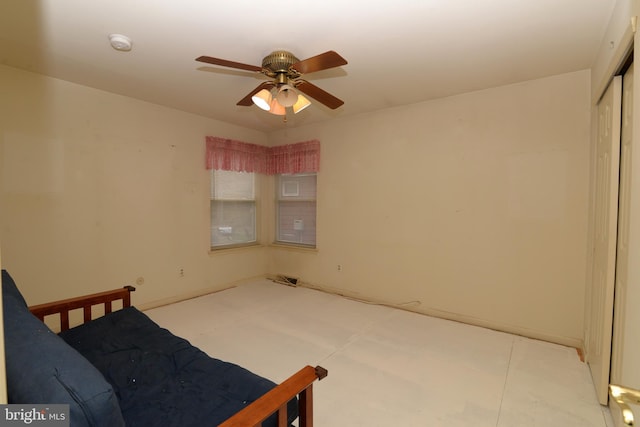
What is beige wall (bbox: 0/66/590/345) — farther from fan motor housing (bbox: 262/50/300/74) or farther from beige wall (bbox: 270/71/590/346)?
fan motor housing (bbox: 262/50/300/74)

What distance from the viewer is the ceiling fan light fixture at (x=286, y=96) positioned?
85.8 inches

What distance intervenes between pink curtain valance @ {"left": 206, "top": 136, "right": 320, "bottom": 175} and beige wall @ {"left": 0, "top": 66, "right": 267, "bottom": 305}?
182 mm

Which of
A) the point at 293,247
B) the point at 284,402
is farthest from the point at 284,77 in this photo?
the point at 293,247

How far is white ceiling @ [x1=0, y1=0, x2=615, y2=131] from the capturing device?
6.19 feet

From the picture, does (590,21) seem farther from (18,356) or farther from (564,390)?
(18,356)

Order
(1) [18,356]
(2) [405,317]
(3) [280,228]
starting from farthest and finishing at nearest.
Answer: (3) [280,228], (2) [405,317], (1) [18,356]

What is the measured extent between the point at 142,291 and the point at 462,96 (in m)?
4.15

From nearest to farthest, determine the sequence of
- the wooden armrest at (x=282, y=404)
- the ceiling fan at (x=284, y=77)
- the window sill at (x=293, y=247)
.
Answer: the wooden armrest at (x=282, y=404) < the ceiling fan at (x=284, y=77) < the window sill at (x=293, y=247)

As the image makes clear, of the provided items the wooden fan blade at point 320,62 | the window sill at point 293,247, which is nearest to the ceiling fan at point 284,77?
the wooden fan blade at point 320,62

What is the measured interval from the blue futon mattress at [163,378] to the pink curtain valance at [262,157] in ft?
8.73

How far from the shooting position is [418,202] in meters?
3.55

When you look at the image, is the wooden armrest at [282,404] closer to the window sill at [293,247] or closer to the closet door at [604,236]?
the closet door at [604,236]

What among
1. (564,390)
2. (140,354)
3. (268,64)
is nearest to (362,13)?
(268,64)

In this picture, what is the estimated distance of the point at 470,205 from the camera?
127 inches
